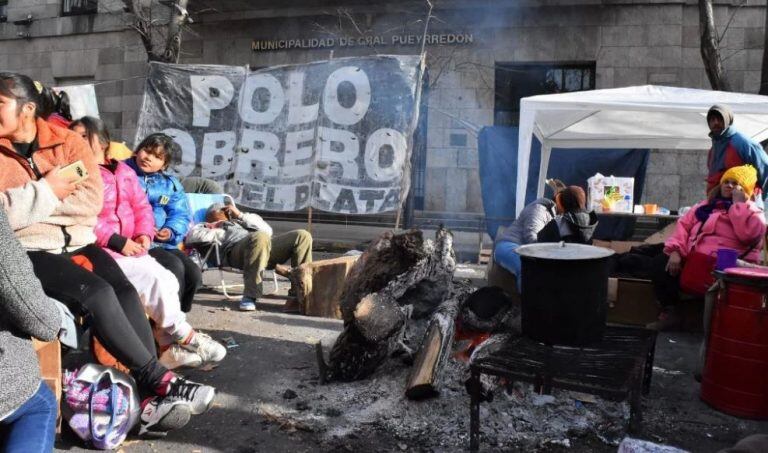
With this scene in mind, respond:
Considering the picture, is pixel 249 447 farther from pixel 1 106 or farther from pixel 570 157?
pixel 570 157

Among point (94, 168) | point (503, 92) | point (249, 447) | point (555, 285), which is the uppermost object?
point (503, 92)

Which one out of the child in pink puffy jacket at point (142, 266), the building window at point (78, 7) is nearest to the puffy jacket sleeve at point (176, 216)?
the child in pink puffy jacket at point (142, 266)

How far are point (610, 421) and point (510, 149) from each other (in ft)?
23.6

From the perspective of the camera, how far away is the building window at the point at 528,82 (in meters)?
13.3

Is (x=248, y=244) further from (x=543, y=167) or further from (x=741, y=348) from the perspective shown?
(x=543, y=167)

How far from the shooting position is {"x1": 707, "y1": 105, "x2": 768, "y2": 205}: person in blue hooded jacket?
5770mm

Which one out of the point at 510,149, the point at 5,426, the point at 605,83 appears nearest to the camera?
the point at 5,426

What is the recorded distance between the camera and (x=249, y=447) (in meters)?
3.07

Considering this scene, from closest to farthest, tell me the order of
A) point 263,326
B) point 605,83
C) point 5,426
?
point 5,426 < point 263,326 < point 605,83

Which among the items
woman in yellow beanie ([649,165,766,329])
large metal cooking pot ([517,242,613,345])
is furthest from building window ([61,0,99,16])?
large metal cooking pot ([517,242,613,345])

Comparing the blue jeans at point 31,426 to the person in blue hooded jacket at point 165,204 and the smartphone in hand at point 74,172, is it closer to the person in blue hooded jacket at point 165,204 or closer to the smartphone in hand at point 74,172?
the smartphone in hand at point 74,172

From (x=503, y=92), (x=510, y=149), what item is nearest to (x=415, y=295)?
(x=510, y=149)

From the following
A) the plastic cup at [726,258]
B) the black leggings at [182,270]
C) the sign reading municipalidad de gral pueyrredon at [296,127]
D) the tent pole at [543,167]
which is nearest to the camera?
the plastic cup at [726,258]

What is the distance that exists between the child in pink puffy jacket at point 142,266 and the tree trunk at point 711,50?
9764 millimetres
